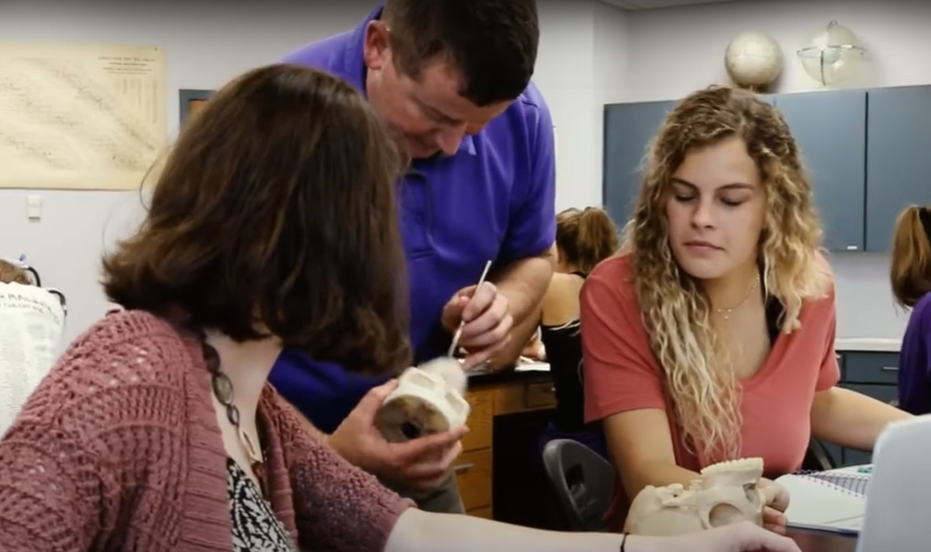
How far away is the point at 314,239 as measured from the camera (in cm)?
105

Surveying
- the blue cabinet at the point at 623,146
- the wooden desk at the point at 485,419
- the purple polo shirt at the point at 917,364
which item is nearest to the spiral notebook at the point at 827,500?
the purple polo shirt at the point at 917,364

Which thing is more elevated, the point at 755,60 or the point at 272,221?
the point at 755,60

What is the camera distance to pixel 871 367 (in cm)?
515

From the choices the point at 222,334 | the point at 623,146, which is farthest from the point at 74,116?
the point at 222,334

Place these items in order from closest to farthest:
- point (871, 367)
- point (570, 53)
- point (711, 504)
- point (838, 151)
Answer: point (711, 504) < point (871, 367) < point (838, 151) < point (570, 53)

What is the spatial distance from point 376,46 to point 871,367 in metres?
4.09

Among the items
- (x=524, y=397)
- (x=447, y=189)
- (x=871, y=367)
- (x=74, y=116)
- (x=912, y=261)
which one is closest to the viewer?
(x=447, y=189)

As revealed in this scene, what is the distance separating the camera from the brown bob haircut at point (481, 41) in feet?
4.71

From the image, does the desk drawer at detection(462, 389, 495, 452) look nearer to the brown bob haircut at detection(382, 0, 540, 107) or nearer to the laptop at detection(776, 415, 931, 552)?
the brown bob haircut at detection(382, 0, 540, 107)

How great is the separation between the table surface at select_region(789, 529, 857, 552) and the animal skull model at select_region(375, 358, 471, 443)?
1.34ft

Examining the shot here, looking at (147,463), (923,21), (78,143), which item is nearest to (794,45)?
(923,21)

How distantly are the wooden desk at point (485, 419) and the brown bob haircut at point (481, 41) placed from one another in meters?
2.42

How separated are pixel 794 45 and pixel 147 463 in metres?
5.36

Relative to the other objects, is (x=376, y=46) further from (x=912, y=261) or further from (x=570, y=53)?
(x=570, y=53)
